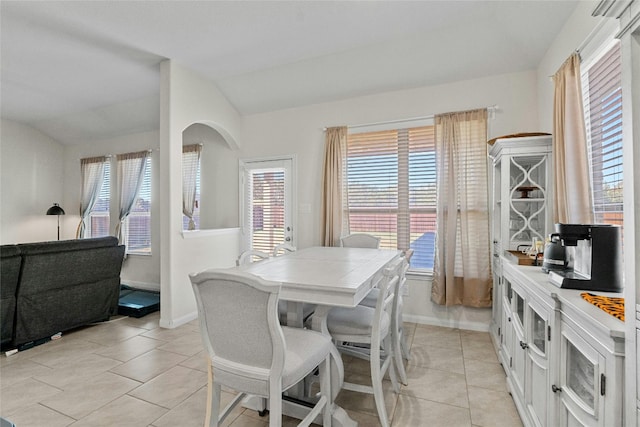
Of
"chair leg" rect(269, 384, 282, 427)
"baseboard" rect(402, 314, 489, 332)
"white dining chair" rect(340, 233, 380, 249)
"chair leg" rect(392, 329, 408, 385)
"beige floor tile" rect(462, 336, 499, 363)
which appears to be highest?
"white dining chair" rect(340, 233, 380, 249)

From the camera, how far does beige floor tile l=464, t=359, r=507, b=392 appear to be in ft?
7.19

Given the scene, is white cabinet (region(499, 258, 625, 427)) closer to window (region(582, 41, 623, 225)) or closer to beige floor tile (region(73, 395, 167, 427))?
window (region(582, 41, 623, 225))

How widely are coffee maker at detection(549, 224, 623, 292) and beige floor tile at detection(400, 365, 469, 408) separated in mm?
1119

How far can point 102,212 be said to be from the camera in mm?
5797

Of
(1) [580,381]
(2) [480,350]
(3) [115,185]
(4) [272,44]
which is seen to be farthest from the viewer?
(3) [115,185]

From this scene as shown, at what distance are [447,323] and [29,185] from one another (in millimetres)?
7610

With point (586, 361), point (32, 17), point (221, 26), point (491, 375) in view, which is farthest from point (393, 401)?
point (32, 17)

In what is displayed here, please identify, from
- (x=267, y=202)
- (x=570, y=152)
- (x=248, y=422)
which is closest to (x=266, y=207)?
(x=267, y=202)

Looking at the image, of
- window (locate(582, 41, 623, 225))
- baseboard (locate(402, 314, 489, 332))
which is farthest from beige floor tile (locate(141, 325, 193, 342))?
window (locate(582, 41, 623, 225))

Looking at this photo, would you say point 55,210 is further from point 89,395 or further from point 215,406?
point 215,406

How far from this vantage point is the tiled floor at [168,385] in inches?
72.7

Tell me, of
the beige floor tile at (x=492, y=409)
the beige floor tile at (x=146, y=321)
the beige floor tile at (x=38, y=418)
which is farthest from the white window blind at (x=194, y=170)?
the beige floor tile at (x=492, y=409)

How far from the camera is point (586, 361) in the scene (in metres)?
1.11

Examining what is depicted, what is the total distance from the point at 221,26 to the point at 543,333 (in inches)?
136
